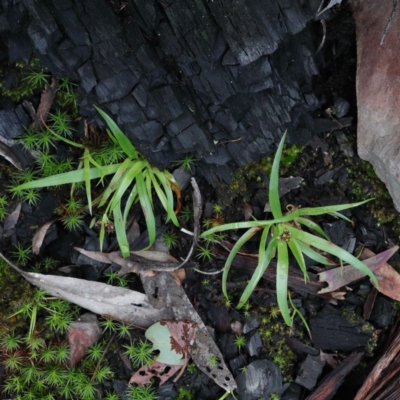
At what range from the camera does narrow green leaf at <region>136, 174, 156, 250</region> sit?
2410 mm

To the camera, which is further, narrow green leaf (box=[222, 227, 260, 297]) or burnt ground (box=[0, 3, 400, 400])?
burnt ground (box=[0, 3, 400, 400])

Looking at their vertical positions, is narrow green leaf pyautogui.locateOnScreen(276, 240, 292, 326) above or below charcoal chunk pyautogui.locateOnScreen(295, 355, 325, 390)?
above

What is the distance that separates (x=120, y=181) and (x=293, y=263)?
3.34ft

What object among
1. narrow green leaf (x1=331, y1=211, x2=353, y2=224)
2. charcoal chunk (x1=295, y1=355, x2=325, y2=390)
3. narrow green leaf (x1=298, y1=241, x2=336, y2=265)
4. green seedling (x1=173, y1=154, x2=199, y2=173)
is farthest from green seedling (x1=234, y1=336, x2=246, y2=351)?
green seedling (x1=173, y1=154, x2=199, y2=173)

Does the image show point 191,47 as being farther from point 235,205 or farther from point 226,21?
point 235,205

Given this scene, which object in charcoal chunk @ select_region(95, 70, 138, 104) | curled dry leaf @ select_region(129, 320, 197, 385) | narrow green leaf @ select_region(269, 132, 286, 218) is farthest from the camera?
curled dry leaf @ select_region(129, 320, 197, 385)

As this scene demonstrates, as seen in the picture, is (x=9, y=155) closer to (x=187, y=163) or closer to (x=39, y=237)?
(x=39, y=237)

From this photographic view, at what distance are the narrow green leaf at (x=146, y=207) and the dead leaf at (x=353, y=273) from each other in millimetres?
922

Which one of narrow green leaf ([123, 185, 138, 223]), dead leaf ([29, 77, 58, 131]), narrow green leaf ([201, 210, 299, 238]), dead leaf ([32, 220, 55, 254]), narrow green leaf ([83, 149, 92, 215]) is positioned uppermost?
dead leaf ([29, 77, 58, 131])

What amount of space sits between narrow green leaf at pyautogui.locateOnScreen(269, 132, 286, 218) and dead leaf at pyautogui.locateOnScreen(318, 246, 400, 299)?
1.61 ft

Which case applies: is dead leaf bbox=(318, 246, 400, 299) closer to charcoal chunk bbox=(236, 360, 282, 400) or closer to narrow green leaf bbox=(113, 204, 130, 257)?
charcoal chunk bbox=(236, 360, 282, 400)

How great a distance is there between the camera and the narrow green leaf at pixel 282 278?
2.43 metres

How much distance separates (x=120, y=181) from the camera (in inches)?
93.7

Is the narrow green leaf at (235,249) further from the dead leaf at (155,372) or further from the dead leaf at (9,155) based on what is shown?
the dead leaf at (9,155)
